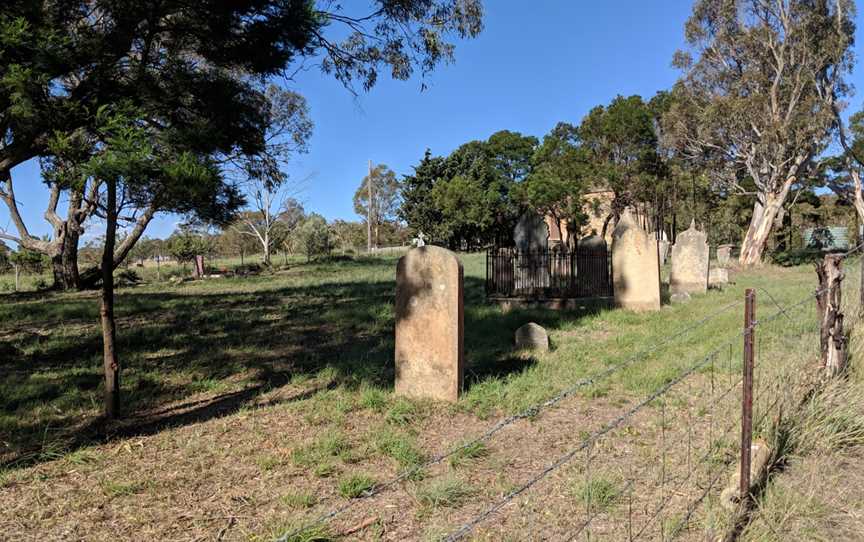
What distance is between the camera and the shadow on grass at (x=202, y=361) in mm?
5469

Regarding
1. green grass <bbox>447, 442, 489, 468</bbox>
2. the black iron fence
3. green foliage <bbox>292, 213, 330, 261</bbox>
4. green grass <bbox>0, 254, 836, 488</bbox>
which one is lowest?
green grass <bbox>447, 442, 489, 468</bbox>

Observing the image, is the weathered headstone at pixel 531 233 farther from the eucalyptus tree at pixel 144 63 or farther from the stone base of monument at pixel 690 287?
the eucalyptus tree at pixel 144 63

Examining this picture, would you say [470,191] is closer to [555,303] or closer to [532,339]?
[555,303]

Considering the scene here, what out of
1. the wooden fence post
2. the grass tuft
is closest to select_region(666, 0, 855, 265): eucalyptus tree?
the wooden fence post

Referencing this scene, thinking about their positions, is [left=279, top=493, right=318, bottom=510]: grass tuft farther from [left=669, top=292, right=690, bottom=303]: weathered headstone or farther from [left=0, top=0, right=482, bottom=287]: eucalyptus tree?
[left=669, top=292, right=690, bottom=303]: weathered headstone

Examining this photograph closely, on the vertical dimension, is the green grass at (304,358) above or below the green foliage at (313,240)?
below

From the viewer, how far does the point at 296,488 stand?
3941 millimetres

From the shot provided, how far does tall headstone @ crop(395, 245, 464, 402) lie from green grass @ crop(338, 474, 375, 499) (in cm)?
204

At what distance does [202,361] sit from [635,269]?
8.83 meters

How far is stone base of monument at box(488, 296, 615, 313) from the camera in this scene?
12.6 metres

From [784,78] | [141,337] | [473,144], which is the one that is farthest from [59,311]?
[473,144]

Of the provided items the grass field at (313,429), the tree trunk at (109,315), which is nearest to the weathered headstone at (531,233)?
the grass field at (313,429)

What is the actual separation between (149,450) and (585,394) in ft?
14.3

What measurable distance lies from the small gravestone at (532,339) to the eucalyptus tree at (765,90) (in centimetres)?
2216
